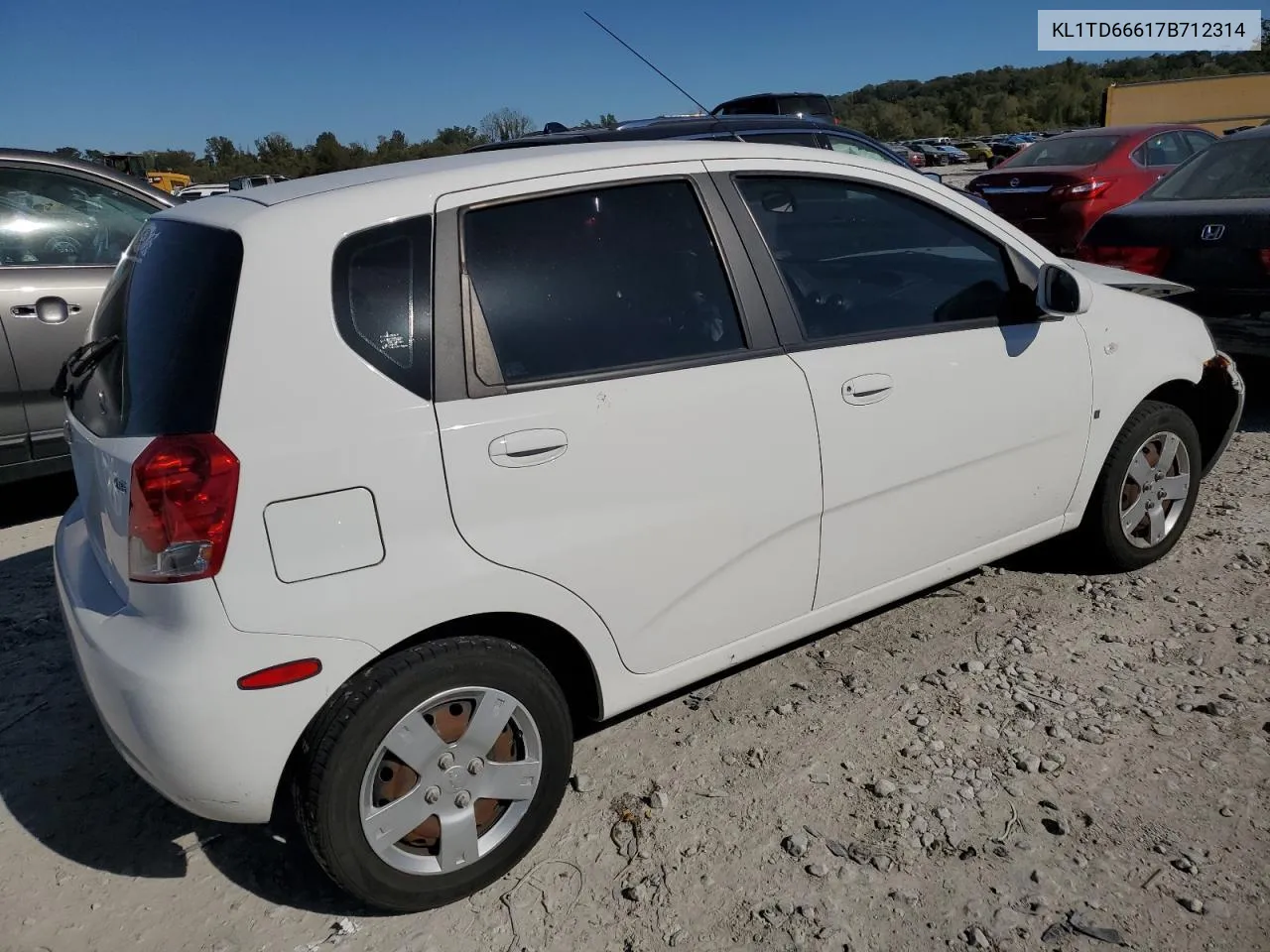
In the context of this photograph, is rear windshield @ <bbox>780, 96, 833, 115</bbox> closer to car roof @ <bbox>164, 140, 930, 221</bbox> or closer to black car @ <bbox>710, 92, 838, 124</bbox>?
black car @ <bbox>710, 92, 838, 124</bbox>

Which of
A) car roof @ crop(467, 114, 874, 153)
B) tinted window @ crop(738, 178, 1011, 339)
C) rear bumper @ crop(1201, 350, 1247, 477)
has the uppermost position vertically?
car roof @ crop(467, 114, 874, 153)

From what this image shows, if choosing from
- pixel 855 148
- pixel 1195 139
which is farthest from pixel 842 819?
pixel 1195 139

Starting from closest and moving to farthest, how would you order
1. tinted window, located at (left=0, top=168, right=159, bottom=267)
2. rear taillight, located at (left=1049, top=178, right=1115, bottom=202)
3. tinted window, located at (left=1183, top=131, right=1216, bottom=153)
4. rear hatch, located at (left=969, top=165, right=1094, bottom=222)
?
tinted window, located at (left=0, top=168, right=159, bottom=267), rear taillight, located at (left=1049, top=178, right=1115, bottom=202), rear hatch, located at (left=969, top=165, right=1094, bottom=222), tinted window, located at (left=1183, top=131, right=1216, bottom=153)

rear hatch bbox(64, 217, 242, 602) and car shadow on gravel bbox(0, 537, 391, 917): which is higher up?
rear hatch bbox(64, 217, 242, 602)

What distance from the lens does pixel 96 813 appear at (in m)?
2.85

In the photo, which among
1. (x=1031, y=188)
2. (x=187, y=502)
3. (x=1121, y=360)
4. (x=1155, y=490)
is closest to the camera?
(x=187, y=502)

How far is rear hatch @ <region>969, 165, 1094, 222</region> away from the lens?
34.7 feet

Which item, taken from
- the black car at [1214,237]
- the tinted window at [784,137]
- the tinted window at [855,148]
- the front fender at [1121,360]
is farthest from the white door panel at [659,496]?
the tinted window at [855,148]

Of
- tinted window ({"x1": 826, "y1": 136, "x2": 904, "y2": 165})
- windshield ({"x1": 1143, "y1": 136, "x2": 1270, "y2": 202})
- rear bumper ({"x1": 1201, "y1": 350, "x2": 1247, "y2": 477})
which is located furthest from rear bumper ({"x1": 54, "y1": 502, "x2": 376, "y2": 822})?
tinted window ({"x1": 826, "y1": 136, "x2": 904, "y2": 165})

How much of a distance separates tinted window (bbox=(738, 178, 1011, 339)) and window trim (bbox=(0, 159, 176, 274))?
314 cm

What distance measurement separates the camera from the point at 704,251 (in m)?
2.77

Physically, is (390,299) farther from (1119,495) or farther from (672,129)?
(672,129)

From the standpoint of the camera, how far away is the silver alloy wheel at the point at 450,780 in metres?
2.29

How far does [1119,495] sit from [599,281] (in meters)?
2.33
